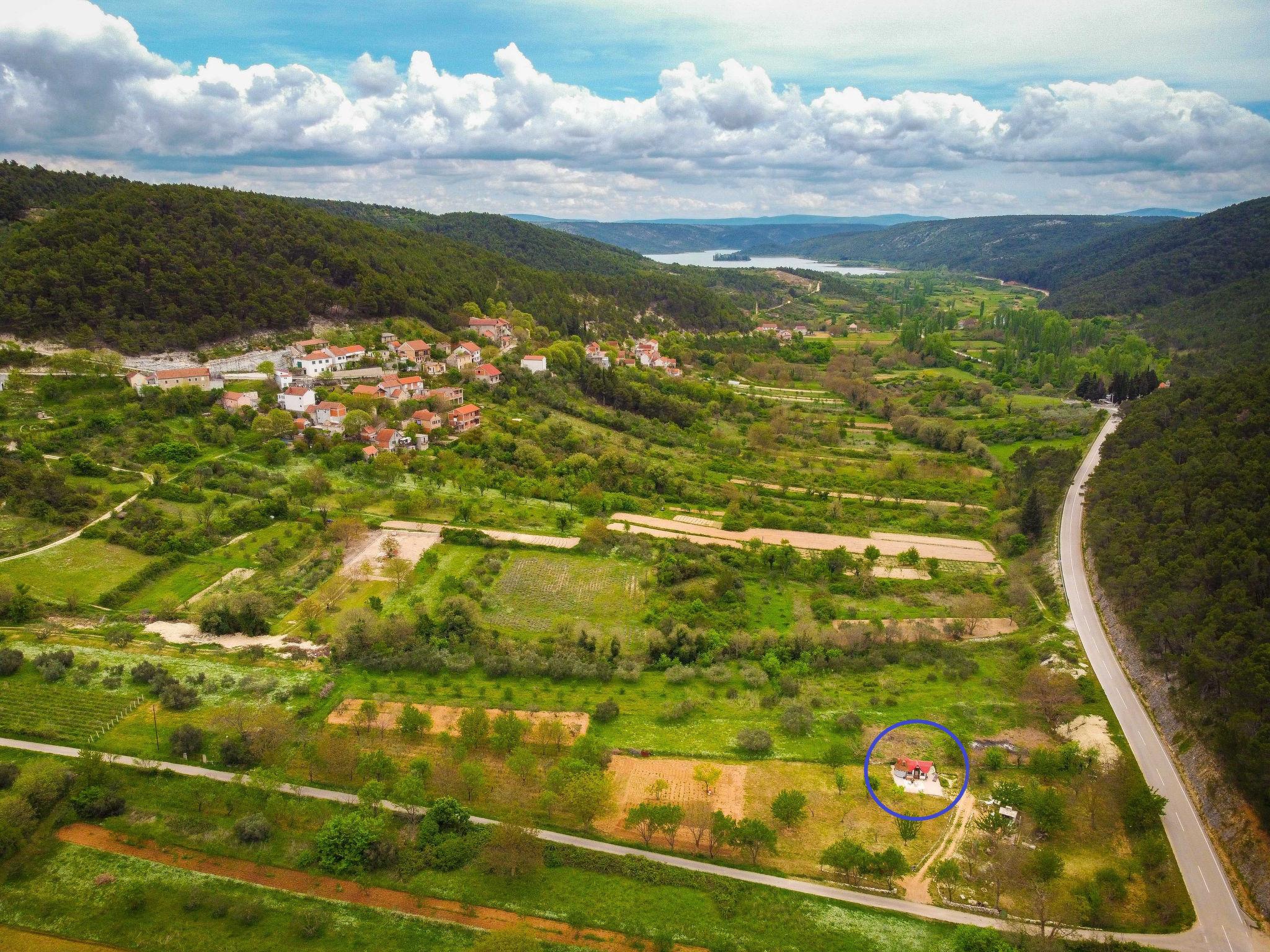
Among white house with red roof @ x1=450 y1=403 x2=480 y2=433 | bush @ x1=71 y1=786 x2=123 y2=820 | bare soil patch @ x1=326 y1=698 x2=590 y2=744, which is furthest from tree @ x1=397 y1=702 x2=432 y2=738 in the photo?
white house with red roof @ x1=450 y1=403 x2=480 y2=433

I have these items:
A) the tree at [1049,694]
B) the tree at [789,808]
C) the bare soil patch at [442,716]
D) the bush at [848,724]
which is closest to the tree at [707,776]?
the tree at [789,808]

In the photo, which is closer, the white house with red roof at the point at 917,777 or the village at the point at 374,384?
the white house with red roof at the point at 917,777

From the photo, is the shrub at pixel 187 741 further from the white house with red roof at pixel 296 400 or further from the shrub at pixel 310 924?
the white house with red roof at pixel 296 400

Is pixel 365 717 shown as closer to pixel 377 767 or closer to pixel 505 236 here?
pixel 377 767

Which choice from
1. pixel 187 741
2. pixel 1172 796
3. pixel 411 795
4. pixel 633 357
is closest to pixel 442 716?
pixel 411 795

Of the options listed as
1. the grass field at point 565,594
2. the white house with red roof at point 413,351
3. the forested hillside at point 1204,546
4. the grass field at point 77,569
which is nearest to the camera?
the forested hillside at point 1204,546

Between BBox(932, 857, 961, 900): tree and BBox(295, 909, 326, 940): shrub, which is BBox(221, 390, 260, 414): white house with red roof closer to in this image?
BBox(295, 909, 326, 940): shrub

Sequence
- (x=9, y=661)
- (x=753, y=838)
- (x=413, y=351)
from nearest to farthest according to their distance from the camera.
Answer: (x=753, y=838) < (x=9, y=661) < (x=413, y=351)
